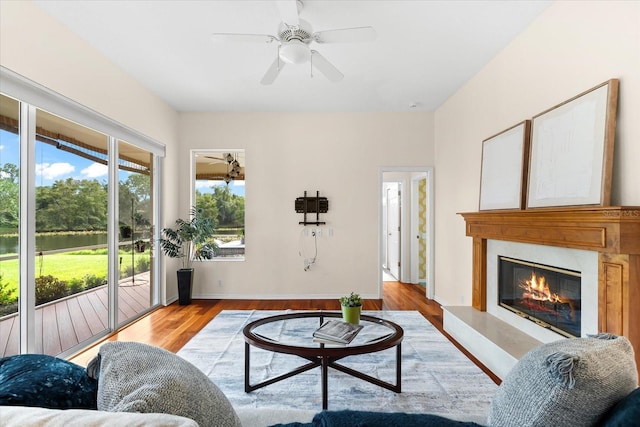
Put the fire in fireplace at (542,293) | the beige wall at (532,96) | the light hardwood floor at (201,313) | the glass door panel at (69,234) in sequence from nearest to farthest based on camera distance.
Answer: the beige wall at (532,96), the fire in fireplace at (542,293), the glass door panel at (69,234), the light hardwood floor at (201,313)

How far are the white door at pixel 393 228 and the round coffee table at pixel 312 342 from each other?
4.79 metres

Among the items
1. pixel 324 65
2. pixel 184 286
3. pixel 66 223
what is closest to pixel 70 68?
pixel 66 223

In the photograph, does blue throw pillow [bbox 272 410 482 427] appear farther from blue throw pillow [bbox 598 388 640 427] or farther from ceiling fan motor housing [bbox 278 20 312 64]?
ceiling fan motor housing [bbox 278 20 312 64]

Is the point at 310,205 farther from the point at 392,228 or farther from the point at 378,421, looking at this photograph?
the point at 378,421

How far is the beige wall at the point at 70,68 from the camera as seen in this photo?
2555 millimetres

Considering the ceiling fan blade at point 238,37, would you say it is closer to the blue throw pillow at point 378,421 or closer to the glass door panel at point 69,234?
the glass door panel at point 69,234

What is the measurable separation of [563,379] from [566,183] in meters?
2.01

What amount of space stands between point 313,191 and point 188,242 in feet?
6.44

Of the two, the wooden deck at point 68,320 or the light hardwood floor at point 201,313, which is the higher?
the wooden deck at point 68,320

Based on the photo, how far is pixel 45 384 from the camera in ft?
3.12

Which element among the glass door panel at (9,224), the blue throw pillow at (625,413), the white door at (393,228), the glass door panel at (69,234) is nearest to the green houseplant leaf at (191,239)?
the glass door panel at (69,234)

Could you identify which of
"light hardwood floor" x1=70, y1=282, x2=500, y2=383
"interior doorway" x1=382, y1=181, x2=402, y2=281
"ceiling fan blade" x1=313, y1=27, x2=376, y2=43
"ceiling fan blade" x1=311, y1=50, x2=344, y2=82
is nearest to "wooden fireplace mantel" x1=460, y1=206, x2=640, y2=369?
"light hardwood floor" x1=70, y1=282, x2=500, y2=383

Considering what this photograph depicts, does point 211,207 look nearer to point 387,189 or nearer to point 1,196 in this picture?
point 1,196

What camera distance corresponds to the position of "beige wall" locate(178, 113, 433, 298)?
5547mm
